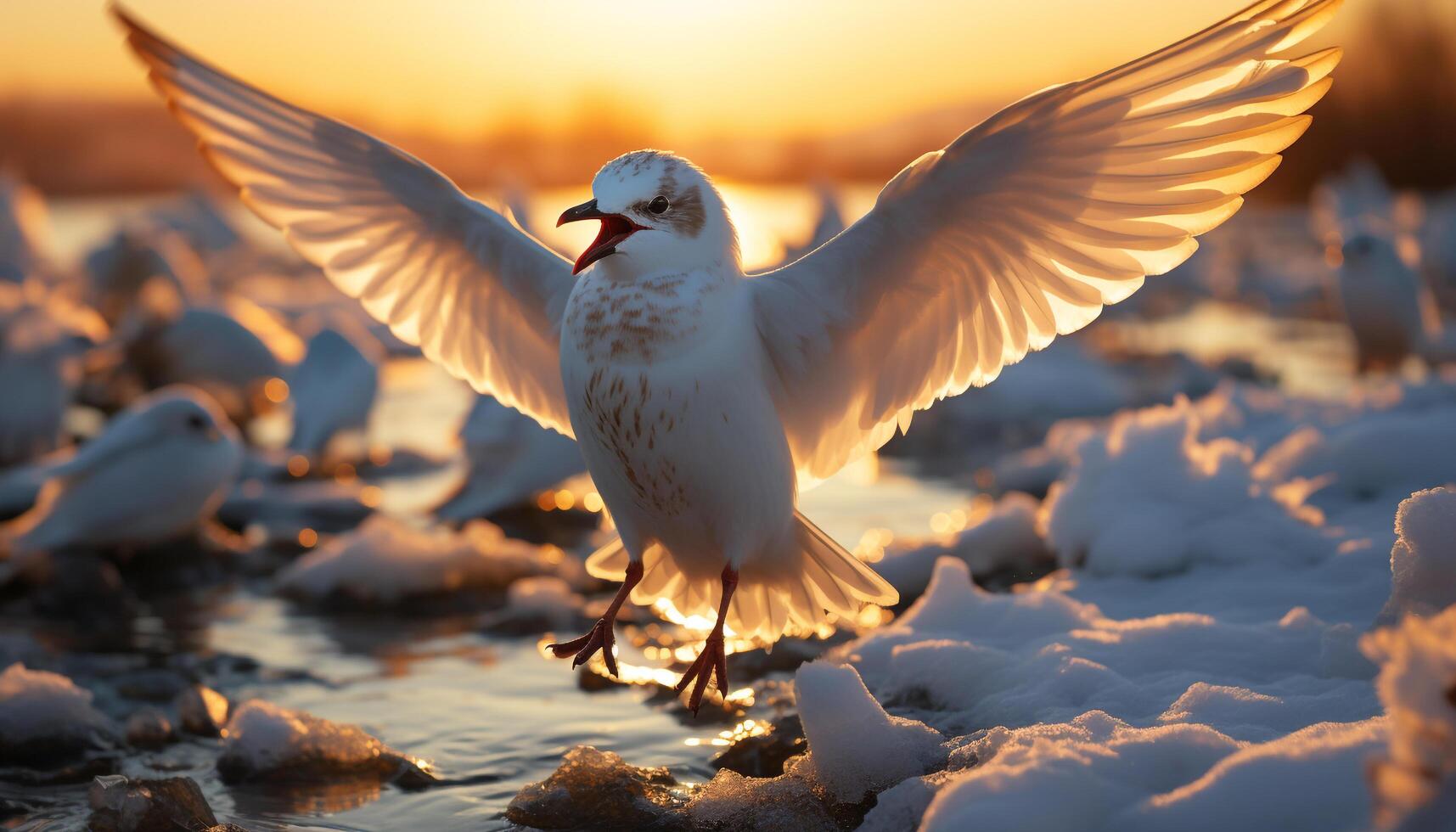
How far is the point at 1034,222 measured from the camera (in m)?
3.79

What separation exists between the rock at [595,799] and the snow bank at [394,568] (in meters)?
2.72

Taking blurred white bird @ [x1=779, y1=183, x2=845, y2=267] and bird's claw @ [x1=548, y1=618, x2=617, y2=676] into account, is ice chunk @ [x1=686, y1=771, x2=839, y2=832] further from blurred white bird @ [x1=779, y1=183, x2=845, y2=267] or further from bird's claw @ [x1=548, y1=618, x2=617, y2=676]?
blurred white bird @ [x1=779, y1=183, x2=845, y2=267]

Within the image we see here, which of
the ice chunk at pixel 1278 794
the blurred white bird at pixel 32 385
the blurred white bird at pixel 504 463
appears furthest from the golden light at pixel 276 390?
the ice chunk at pixel 1278 794

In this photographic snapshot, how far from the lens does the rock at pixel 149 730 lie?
453 centimetres

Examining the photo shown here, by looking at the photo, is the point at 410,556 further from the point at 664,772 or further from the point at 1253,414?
the point at 1253,414

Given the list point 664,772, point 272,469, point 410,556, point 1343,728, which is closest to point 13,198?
point 272,469

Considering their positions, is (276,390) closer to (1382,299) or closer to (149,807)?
(149,807)

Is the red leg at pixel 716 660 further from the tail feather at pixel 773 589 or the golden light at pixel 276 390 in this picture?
the golden light at pixel 276 390

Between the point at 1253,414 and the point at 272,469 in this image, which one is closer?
the point at 1253,414

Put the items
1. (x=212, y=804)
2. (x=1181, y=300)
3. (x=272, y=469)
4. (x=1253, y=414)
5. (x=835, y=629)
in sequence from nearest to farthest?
(x=212, y=804)
(x=835, y=629)
(x=1253, y=414)
(x=272, y=469)
(x=1181, y=300)

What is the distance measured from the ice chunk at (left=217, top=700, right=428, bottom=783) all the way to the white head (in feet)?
5.48

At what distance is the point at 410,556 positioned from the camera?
645 cm

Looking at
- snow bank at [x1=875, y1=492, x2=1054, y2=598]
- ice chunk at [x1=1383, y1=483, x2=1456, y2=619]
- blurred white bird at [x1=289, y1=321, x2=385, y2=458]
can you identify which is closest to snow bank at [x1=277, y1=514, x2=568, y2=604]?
snow bank at [x1=875, y1=492, x2=1054, y2=598]

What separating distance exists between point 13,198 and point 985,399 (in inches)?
635
